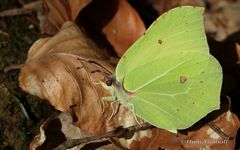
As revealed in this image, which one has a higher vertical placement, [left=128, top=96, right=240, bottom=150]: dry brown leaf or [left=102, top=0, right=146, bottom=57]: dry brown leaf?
[left=102, top=0, right=146, bottom=57]: dry brown leaf

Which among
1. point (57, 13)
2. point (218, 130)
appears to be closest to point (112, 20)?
→ point (57, 13)

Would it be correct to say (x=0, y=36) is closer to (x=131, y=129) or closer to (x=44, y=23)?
(x=44, y=23)

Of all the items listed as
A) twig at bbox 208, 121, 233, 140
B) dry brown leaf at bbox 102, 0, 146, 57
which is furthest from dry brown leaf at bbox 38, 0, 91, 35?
twig at bbox 208, 121, 233, 140

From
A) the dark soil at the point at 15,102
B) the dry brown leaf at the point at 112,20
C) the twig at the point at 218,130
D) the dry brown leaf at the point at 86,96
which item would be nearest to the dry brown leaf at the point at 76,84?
the dry brown leaf at the point at 86,96

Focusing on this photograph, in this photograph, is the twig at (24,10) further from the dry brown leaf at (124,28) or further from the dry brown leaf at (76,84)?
the dry brown leaf at (76,84)

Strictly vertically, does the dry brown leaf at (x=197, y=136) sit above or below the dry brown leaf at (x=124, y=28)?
below

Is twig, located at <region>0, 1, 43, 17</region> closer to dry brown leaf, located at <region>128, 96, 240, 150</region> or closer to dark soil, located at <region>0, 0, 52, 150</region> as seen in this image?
dark soil, located at <region>0, 0, 52, 150</region>

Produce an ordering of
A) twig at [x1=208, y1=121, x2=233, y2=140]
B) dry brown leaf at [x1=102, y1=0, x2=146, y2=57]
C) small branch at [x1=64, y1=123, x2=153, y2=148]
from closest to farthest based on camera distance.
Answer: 1. small branch at [x1=64, y1=123, x2=153, y2=148]
2. twig at [x1=208, y1=121, x2=233, y2=140]
3. dry brown leaf at [x1=102, y1=0, x2=146, y2=57]
